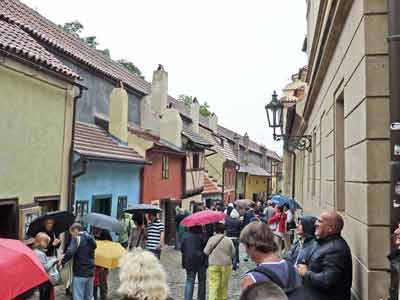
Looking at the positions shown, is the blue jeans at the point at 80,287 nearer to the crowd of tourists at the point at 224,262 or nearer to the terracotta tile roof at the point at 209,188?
the crowd of tourists at the point at 224,262

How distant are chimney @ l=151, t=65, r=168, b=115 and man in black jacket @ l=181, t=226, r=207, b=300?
51.4ft

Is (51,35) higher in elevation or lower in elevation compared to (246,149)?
higher

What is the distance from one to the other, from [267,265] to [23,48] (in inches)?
301

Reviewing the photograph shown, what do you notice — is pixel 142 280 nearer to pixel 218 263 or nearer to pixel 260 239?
pixel 260 239

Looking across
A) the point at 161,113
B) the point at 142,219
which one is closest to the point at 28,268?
the point at 142,219

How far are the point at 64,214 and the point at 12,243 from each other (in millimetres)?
5173

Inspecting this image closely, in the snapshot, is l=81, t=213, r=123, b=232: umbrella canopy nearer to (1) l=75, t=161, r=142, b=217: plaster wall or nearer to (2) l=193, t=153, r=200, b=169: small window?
(1) l=75, t=161, r=142, b=217: plaster wall

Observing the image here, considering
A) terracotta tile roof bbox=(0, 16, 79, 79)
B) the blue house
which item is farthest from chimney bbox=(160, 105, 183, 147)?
terracotta tile roof bbox=(0, 16, 79, 79)

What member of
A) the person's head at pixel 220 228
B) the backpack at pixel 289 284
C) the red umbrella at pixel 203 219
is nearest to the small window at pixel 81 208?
the red umbrella at pixel 203 219

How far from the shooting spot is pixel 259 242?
3953 mm

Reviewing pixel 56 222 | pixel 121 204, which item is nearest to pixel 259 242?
pixel 56 222

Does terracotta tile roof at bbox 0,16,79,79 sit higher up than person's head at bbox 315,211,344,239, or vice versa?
terracotta tile roof at bbox 0,16,79,79

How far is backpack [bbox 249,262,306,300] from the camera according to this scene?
3655 millimetres

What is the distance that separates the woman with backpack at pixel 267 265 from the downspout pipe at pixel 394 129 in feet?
2.17
